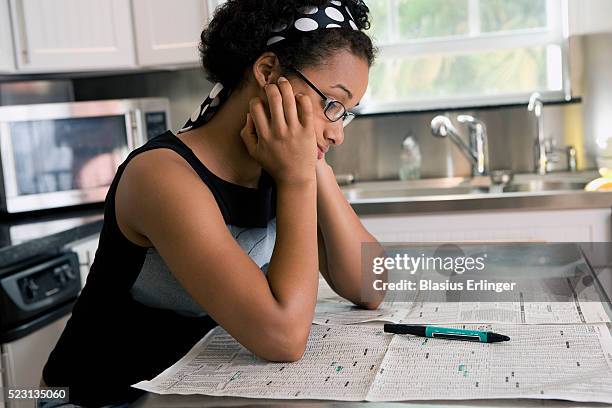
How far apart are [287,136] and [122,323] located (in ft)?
1.34

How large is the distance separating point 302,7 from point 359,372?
0.61 metres

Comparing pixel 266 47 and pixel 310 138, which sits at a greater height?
pixel 266 47

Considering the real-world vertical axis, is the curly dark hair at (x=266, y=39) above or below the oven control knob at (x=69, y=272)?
above

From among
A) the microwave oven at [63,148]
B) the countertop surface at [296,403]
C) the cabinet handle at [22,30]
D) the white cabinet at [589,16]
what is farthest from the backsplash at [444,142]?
the countertop surface at [296,403]

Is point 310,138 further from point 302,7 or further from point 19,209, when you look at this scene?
point 19,209

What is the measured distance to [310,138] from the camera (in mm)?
1251

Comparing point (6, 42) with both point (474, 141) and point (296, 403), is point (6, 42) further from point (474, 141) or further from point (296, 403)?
point (296, 403)

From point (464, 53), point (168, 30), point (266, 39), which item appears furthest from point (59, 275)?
point (464, 53)

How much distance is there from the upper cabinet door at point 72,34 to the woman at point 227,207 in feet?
5.94

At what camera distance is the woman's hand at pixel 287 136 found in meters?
1.24

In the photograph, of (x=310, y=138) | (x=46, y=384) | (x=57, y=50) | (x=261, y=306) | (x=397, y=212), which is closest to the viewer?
(x=261, y=306)

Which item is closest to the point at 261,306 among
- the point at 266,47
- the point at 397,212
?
the point at 266,47

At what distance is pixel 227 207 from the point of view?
133 cm

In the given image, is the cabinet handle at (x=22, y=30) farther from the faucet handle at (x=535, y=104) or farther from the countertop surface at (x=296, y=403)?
the countertop surface at (x=296, y=403)
